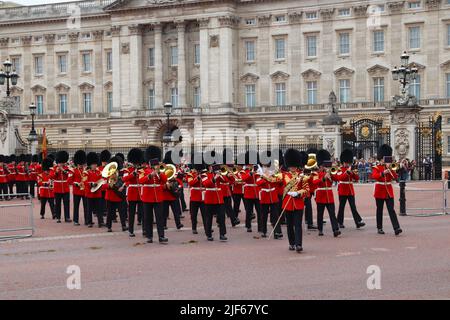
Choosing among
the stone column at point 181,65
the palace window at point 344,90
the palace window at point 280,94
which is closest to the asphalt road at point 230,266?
the palace window at point 344,90

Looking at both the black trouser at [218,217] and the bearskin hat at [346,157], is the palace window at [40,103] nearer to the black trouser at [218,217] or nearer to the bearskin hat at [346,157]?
the bearskin hat at [346,157]

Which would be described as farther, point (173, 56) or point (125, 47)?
point (125, 47)

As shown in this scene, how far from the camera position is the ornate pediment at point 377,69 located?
5122 cm

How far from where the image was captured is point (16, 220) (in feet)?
49.9

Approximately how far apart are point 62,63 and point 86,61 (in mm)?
2650

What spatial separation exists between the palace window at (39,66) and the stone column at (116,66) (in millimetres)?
8523

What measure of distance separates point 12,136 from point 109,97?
2975cm

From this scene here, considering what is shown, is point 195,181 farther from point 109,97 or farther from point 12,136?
point 109,97

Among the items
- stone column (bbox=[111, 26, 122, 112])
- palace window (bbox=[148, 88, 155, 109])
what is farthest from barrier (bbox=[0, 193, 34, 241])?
stone column (bbox=[111, 26, 122, 112])

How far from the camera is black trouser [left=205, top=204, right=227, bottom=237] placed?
13.8 meters

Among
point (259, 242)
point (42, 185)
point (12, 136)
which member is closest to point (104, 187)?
point (42, 185)

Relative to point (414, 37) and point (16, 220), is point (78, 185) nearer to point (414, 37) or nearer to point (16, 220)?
point (16, 220)

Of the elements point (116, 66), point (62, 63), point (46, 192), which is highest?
point (62, 63)

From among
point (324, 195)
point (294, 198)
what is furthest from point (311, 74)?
point (294, 198)
